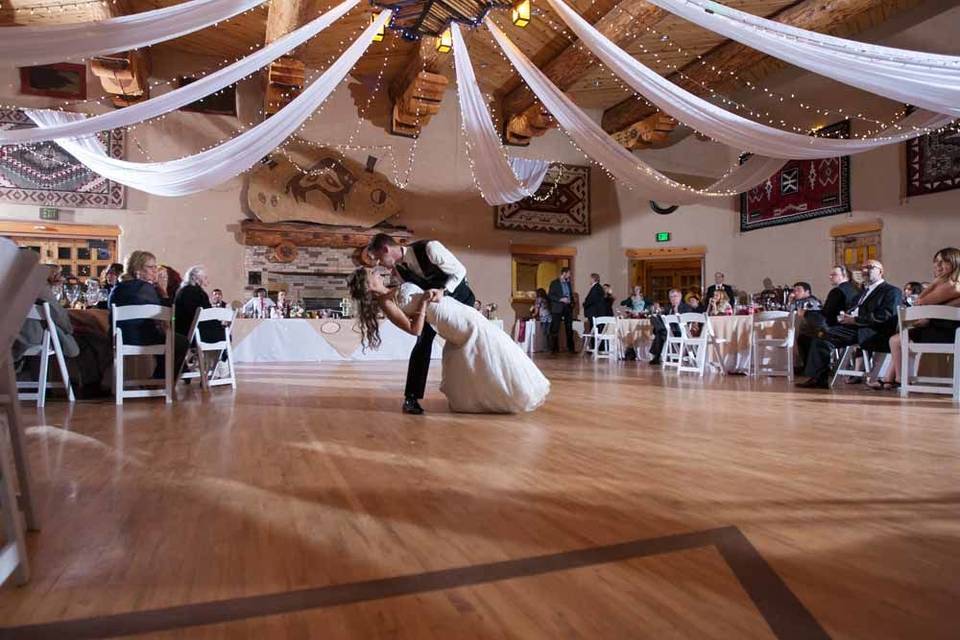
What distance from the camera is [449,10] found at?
185 inches

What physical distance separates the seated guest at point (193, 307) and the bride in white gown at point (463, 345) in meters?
1.97

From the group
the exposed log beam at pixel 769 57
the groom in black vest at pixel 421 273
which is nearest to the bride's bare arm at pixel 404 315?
the groom in black vest at pixel 421 273

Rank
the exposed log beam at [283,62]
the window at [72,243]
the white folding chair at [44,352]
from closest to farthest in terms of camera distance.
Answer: the white folding chair at [44,352] < the exposed log beam at [283,62] < the window at [72,243]

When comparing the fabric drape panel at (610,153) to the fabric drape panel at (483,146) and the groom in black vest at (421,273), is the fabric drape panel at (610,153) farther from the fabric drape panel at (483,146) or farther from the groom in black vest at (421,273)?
the groom in black vest at (421,273)

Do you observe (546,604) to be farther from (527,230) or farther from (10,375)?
(527,230)

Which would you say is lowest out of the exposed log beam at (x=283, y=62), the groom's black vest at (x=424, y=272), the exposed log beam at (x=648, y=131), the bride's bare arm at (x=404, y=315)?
the bride's bare arm at (x=404, y=315)

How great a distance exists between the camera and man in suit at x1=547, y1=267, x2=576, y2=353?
34.2 ft

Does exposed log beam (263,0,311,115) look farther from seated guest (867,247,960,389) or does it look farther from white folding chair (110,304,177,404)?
seated guest (867,247,960,389)

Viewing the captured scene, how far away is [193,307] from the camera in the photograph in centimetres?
461

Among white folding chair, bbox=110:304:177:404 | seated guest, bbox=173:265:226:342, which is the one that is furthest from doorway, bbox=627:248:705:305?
white folding chair, bbox=110:304:177:404

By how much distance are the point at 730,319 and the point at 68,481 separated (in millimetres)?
5799

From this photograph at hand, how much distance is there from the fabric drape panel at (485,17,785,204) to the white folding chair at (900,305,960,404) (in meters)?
1.88

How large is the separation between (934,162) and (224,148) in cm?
818

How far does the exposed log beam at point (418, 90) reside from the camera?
26.2 feet
